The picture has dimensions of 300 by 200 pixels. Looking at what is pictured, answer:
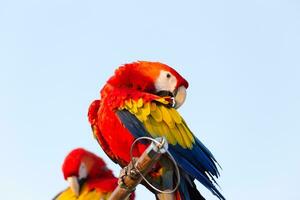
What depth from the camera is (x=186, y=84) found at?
5.77m

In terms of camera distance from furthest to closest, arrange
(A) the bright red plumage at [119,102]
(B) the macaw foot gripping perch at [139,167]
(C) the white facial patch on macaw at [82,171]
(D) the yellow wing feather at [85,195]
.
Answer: (A) the bright red plumage at [119,102], (C) the white facial patch on macaw at [82,171], (D) the yellow wing feather at [85,195], (B) the macaw foot gripping perch at [139,167]

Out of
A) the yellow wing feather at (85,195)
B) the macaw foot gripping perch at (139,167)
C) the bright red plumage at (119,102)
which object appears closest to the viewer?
the macaw foot gripping perch at (139,167)

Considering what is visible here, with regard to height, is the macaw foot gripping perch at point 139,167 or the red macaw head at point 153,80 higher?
the red macaw head at point 153,80

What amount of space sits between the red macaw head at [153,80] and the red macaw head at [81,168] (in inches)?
25.3

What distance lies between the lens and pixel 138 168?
3643mm

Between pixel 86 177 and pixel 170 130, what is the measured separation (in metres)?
0.75

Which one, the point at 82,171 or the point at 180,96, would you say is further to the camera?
the point at 180,96

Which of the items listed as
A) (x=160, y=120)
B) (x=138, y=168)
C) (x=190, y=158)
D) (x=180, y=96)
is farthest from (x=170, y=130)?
(x=138, y=168)

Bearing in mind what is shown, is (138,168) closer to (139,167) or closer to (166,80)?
(139,167)

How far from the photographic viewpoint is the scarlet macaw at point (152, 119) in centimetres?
541

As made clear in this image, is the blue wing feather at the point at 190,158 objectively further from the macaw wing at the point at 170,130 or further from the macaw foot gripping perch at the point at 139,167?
the macaw foot gripping perch at the point at 139,167

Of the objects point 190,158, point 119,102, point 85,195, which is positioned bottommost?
point 190,158

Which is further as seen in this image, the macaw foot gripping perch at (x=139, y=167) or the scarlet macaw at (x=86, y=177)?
the scarlet macaw at (x=86, y=177)

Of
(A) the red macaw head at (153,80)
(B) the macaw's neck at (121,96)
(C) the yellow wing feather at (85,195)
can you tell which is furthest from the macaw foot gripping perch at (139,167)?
(A) the red macaw head at (153,80)
